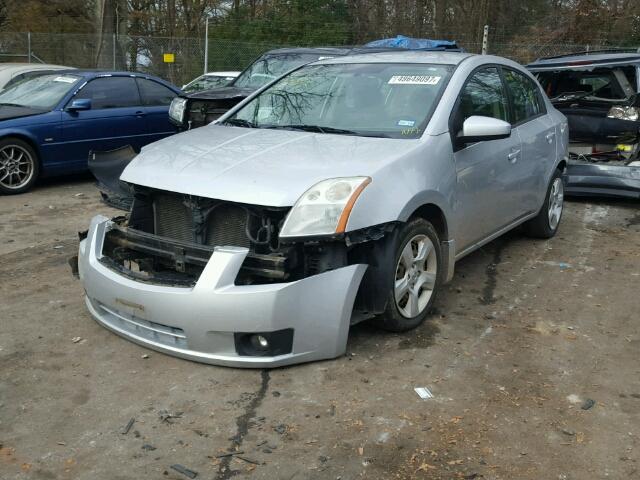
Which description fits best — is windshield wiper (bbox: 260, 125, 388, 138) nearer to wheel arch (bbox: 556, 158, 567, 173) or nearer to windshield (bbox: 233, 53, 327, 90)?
wheel arch (bbox: 556, 158, 567, 173)

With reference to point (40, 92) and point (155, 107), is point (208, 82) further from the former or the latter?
point (40, 92)

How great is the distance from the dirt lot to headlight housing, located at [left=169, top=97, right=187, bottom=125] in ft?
12.2

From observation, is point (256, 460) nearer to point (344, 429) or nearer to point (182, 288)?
point (344, 429)

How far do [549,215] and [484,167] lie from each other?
6.10 feet

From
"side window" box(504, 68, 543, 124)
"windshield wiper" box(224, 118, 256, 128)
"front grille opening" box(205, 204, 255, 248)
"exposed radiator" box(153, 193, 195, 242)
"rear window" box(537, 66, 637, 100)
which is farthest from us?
"rear window" box(537, 66, 637, 100)

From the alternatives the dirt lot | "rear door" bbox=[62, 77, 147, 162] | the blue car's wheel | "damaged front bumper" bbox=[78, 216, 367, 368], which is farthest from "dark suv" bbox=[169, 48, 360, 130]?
"damaged front bumper" bbox=[78, 216, 367, 368]

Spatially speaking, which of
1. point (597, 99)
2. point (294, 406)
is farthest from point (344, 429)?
point (597, 99)

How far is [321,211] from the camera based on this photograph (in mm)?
3723

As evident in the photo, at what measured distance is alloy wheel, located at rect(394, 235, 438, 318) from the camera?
13.9 ft

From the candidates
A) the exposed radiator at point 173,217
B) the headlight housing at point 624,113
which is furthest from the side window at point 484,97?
the headlight housing at point 624,113

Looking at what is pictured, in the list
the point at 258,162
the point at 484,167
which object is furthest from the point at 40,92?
the point at 484,167

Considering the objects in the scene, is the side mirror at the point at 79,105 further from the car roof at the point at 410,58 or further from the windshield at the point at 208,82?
the windshield at the point at 208,82

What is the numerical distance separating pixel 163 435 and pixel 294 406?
2.15ft

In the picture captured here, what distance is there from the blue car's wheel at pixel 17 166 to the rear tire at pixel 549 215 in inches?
225
